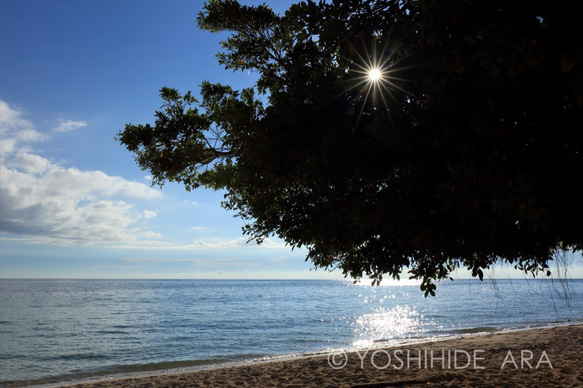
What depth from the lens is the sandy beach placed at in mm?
11391

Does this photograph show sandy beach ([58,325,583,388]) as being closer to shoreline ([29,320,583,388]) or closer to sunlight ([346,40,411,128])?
shoreline ([29,320,583,388])

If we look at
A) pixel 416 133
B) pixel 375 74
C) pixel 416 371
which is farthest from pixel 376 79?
pixel 416 371

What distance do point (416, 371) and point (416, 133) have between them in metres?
9.67

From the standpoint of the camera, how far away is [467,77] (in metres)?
5.45

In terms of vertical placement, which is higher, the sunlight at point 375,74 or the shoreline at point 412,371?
the sunlight at point 375,74

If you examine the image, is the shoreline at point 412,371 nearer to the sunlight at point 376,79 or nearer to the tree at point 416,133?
the tree at point 416,133

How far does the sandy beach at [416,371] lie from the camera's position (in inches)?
448

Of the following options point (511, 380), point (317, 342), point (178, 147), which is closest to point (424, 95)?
point (178, 147)

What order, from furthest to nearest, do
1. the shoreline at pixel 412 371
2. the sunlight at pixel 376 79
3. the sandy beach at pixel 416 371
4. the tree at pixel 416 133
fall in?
1. the shoreline at pixel 412 371
2. the sandy beach at pixel 416 371
3. the sunlight at pixel 376 79
4. the tree at pixel 416 133

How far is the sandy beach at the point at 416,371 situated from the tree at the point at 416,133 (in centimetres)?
495

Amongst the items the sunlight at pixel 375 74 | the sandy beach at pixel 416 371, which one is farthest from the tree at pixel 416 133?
the sandy beach at pixel 416 371

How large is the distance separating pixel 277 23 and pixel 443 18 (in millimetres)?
4648

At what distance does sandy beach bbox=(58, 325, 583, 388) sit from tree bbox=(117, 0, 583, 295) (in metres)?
4.95

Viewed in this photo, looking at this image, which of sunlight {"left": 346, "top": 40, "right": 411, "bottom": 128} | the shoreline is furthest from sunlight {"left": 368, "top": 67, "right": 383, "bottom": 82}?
the shoreline
